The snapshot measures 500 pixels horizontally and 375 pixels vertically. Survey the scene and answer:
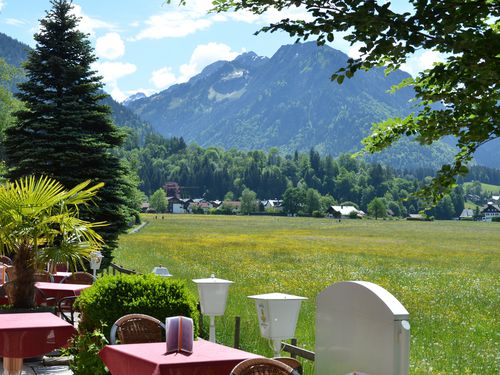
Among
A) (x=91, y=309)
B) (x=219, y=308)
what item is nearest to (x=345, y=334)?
(x=91, y=309)

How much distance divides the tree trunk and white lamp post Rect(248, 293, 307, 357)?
12.7ft

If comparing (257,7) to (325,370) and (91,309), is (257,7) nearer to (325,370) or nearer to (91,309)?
(325,370)

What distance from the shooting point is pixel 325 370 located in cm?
679

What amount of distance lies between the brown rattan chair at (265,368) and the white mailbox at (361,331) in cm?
48

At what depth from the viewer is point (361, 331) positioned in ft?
20.0

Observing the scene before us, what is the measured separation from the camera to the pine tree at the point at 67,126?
91.5 ft

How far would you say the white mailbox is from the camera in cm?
568

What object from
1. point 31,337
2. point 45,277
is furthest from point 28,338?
point 45,277

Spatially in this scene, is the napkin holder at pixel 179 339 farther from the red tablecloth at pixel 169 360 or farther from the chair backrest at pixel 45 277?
the chair backrest at pixel 45 277

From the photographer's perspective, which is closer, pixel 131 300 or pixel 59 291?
→ pixel 131 300

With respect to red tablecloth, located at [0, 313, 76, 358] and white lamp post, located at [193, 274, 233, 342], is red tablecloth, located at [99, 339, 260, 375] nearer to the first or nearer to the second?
red tablecloth, located at [0, 313, 76, 358]

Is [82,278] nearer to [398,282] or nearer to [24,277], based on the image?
[24,277]

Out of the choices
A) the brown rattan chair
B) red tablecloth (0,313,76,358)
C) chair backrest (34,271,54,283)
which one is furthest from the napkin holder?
chair backrest (34,271,54,283)

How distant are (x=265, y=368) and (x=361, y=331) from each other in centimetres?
83
